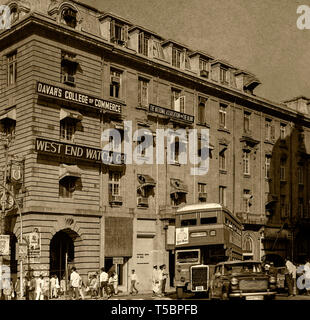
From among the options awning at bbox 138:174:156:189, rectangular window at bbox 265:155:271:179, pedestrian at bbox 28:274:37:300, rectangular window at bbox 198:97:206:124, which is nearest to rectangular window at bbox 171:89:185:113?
rectangular window at bbox 198:97:206:124

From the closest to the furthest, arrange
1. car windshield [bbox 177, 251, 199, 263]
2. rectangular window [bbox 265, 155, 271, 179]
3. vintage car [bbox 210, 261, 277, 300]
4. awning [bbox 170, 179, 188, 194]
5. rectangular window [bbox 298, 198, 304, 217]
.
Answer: vintage car [bbox 210, 261, 277, 300] → car windshield [bbox 177, 251, 199, 263] → awning [bbox 170, 179, 188, 194] → rectangular window [bbox 265, 155, 271, 179] → rectangular window [bbox 298, 198, 304, 217]

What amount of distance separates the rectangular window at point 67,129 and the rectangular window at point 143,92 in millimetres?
6362

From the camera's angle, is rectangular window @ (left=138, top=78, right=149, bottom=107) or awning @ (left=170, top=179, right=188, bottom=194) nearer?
rectangular window @ (left=138, top=78, right=149, bottom=107)

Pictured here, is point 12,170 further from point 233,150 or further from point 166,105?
point 233,150

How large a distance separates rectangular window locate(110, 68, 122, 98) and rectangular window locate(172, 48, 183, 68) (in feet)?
21.3

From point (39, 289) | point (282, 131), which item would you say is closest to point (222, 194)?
point (282, 131)

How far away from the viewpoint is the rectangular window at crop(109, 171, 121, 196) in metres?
35.4

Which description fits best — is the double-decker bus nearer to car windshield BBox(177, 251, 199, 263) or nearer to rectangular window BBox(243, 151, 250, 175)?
car windshield BBox(177, 251, 199, 263)

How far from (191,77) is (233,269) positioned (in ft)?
76.3

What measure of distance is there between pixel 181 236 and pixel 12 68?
49.9ft

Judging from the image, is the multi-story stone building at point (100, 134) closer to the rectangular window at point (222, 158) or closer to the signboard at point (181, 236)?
the rectangular window at point (222, 158)

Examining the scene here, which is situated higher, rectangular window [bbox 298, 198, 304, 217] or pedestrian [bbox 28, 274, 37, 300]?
rectangular window [bbox 298, 198, 304, 217]

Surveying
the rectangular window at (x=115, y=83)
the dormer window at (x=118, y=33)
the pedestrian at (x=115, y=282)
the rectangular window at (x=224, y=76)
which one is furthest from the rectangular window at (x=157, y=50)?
the pedestrian at (x=115, y=282)
